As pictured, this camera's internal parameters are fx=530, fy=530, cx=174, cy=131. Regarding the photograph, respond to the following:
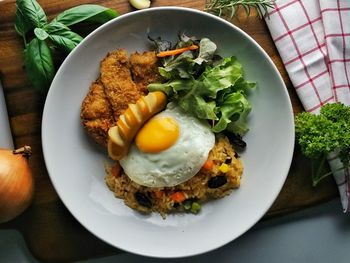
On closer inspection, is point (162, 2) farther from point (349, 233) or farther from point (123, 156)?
point (349, 233)

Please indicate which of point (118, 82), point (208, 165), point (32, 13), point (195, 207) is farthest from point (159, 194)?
point (32, 13)

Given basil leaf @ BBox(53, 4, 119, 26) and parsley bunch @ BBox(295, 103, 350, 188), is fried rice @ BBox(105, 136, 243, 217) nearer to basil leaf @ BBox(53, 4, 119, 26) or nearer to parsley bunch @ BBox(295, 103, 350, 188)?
parsley bunch @ BBox(295, 103, 350, 188)

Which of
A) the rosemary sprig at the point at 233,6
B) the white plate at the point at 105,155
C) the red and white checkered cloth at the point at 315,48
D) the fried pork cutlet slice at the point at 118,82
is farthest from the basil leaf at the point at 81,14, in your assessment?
the red and white checkered cloth at the point at 315,48

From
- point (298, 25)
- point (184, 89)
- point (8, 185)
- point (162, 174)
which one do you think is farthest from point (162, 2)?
point (8, 185)

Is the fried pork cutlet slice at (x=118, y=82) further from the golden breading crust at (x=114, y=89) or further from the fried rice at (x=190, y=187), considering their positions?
the fried rice at (x=190, y=187)

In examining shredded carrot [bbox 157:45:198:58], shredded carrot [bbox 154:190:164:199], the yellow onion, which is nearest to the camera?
the yellow onion

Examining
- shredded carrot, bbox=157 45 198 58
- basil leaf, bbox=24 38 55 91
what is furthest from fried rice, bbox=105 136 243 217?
basil leaf, bbox=24 38 55 91
